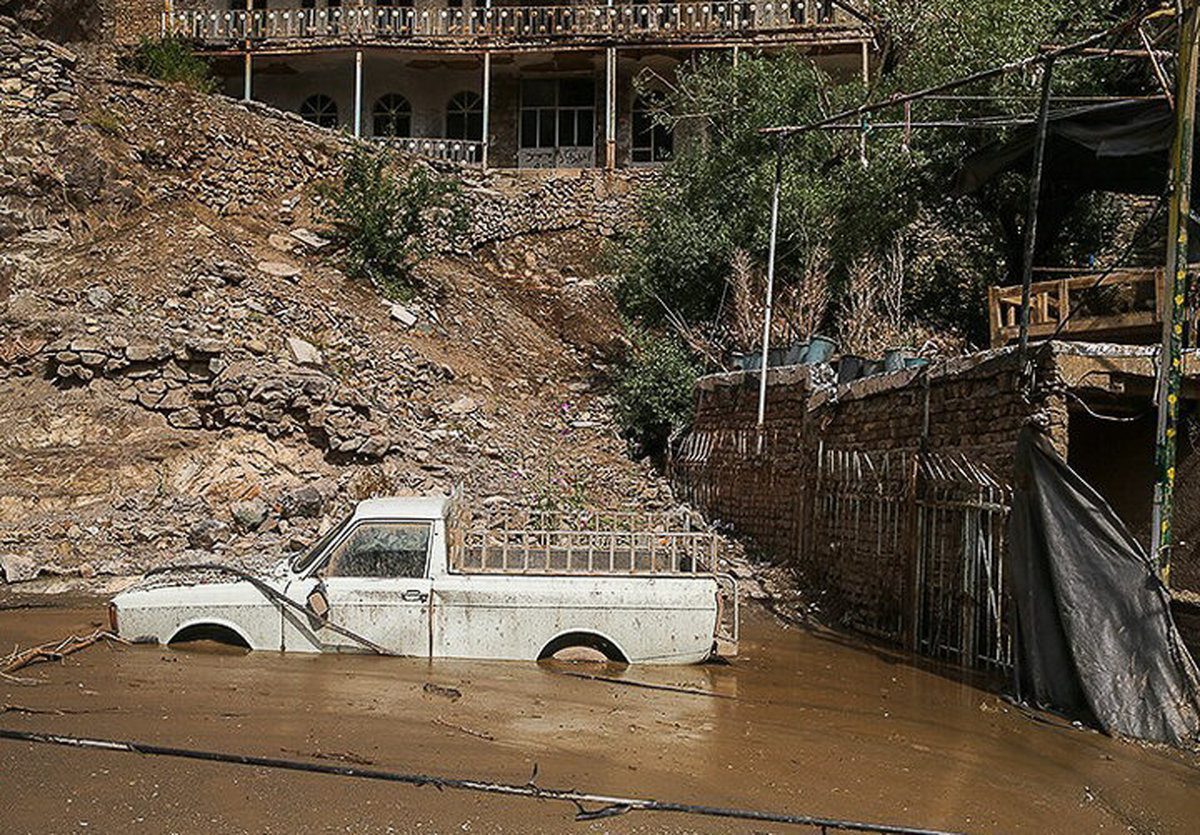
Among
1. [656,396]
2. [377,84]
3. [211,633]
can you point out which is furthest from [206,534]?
[377,84]

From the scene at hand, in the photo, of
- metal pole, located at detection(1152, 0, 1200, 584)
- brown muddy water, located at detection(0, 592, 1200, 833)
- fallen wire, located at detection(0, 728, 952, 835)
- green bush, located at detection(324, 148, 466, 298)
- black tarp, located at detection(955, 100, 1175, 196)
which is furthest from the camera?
green bush, located at detection(324, 148, 466, 298)

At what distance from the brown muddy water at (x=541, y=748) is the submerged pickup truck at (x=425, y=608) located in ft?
0.60

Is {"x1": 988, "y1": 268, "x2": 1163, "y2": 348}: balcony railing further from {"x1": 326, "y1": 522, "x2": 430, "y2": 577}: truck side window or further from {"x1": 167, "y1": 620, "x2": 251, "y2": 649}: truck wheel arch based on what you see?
{"x1": 167, "y1": 620, "x2": 251, "y2": 649}: truck wheel arch

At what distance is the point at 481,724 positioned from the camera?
7.66m

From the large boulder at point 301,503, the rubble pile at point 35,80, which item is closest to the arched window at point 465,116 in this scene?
the rubble pile at point 35,80

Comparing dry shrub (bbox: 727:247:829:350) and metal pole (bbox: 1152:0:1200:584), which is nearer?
metal pole (bbox: 1152:0:1200:584)

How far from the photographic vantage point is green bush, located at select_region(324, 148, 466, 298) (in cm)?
2389

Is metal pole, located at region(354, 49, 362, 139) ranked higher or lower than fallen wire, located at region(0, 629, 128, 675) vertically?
higher

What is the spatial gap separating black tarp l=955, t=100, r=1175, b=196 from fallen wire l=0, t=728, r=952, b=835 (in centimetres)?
795

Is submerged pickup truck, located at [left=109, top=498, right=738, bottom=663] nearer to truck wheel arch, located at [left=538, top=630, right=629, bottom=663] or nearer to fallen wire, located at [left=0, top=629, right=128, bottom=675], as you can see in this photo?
truck wheel arch, located at [left=538, top=630, right=629, bottom=663]

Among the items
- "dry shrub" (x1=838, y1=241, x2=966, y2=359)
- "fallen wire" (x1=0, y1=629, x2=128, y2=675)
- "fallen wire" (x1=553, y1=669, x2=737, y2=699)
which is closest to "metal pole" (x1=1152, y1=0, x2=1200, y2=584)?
"fallen wire" (x1=553, y1=669, x2=737, y2=699)

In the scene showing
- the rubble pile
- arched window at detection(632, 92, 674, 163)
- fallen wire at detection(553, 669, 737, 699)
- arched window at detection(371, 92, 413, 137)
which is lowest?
fallen wire at detection(553, 669, 737, 699)

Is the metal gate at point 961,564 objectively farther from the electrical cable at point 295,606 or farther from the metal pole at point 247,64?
the metal pole at point 247,64

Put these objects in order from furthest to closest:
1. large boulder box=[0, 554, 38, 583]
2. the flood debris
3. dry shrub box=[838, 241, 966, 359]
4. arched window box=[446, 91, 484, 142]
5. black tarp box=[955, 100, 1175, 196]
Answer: arched window box=[446, 91, 484, 142] < dry shrub box=[838, 241, 966, 359] < large boulder box=[0, 554, 38, 583] < black tarp box=[955, 100, 1175, 196] < the flood debris
